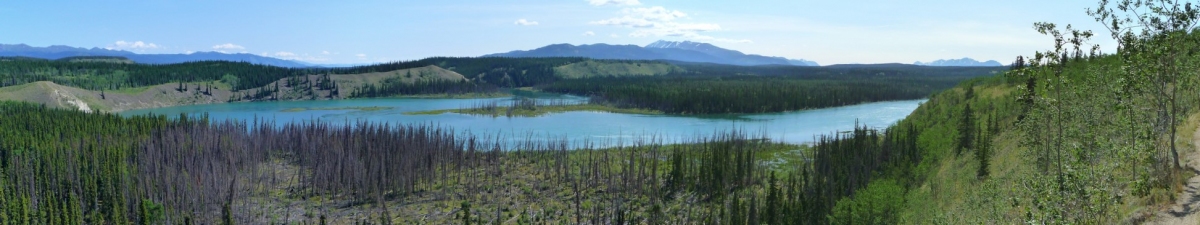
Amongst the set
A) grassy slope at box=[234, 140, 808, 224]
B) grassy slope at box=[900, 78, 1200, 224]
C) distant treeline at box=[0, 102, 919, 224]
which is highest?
grassy slope at box=[900, 78, 1200, 224]

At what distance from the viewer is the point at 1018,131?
45219mm

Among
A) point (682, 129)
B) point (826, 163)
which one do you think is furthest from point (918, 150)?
point (682, 129)

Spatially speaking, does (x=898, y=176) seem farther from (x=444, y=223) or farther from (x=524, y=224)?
(x=444, y=223)

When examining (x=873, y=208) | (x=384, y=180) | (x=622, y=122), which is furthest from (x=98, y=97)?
(x=873, y=208)

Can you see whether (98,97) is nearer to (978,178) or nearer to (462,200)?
(462,200)

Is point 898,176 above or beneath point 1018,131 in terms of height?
beneath

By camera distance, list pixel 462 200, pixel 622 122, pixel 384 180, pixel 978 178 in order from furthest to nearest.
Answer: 1. pixel 622 122
2. pixel 384 180
3. pixel 462 200
4. pixel 978 178

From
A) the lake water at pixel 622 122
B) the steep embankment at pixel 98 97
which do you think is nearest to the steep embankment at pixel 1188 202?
the lake water at pixel 622 122

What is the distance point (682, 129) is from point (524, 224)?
74.9 metres

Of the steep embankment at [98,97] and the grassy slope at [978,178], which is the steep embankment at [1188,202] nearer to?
the grassy slope at [978,178]

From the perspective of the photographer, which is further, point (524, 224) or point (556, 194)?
point (556, 194)

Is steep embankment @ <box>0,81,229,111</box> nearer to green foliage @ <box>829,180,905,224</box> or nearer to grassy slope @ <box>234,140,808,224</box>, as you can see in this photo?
grassy slope @ <box>234,140,808,224</box>

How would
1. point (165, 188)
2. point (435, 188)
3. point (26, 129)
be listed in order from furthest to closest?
point (26, 129), point (435, 188), point (165, 188)

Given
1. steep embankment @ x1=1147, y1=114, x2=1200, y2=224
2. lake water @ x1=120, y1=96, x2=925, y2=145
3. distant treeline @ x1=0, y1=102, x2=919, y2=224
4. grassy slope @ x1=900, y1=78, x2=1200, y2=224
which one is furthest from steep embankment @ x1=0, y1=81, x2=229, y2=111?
steep embankment @ x1=1147, y1=114, x2=1200, y2=224
